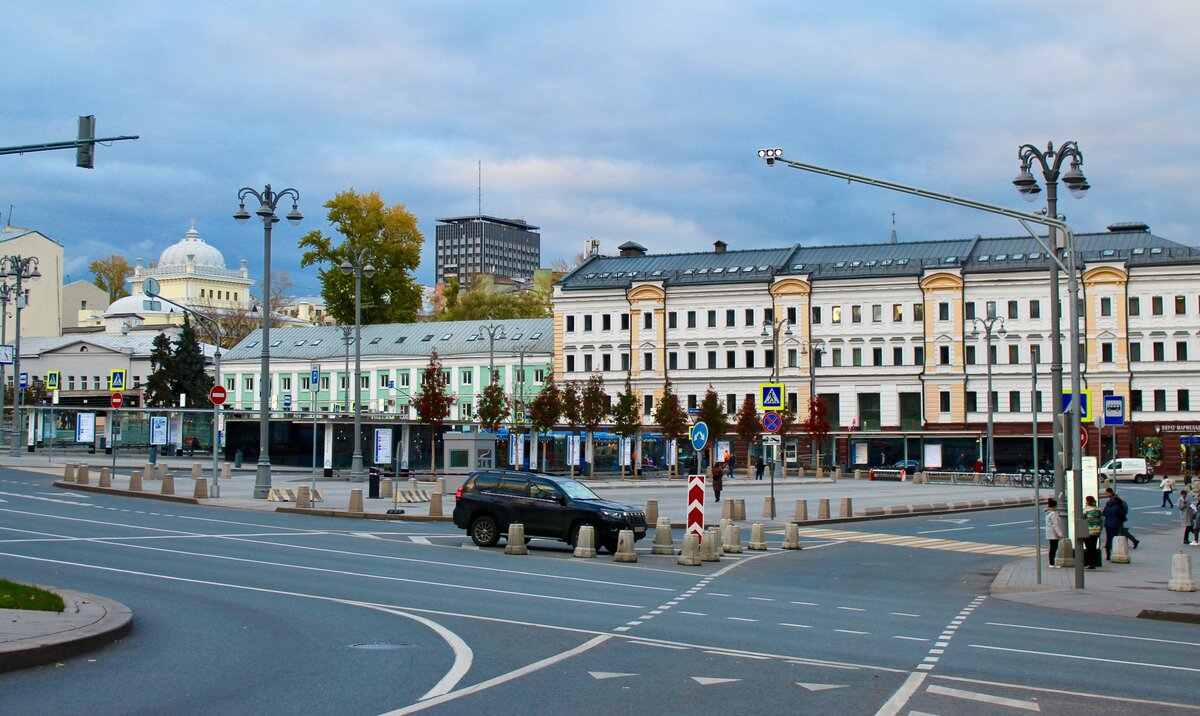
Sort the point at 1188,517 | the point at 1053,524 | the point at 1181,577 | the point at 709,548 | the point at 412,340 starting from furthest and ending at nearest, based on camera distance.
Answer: the point at 412,340, the point at 1188,517, the point at 1053,524, the point at 709,548, the point at 1181,577

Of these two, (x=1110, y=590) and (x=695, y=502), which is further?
(x=695, y=502)

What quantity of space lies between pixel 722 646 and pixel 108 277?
172m

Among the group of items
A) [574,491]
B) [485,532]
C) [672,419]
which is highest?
[672,419]

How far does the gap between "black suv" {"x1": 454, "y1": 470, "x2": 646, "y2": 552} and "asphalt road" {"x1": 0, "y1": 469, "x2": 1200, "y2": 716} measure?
71cm

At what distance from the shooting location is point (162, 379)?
325 ft

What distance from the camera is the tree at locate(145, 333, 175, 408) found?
9906cm

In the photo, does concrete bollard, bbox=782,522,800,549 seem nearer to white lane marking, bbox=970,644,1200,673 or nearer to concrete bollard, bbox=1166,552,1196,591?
concrete bollard, bbox=1166,552,1196,591

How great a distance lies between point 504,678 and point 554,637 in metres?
2.93

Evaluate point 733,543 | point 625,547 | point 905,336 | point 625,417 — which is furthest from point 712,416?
point 625,547

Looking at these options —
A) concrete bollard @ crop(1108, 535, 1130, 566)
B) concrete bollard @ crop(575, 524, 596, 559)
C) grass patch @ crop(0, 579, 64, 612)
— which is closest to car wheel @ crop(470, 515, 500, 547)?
concrete bollard @ crop(575, 524, 596, 559)

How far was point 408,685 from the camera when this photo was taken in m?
12.0

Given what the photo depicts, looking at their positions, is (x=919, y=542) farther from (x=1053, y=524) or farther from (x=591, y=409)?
(x=591, y=409)

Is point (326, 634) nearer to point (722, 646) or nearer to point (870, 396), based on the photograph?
point (722, 646)

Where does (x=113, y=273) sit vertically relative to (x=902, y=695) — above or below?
above
